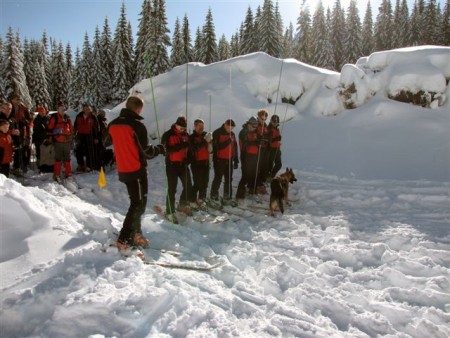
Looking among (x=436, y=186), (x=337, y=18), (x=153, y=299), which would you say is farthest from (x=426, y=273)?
(x=337, y=18)

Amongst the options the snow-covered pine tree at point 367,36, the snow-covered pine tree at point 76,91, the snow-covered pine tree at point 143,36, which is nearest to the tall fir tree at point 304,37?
the snow-covered pine tree at point 367,36

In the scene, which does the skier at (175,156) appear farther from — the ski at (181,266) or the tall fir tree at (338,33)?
the tall fir tree at (338,33)

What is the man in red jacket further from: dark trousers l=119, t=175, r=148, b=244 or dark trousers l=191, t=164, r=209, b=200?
dark trousers l=191, t=164, r=209, b=200

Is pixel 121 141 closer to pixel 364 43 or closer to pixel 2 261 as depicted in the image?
pixel 2 261

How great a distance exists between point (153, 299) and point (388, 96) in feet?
46.6

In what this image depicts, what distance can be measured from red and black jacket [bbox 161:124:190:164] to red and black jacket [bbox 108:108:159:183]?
2.09 metres

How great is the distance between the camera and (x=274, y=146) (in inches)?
380

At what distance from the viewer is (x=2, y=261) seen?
357 cm

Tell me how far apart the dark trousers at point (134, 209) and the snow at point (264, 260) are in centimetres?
44

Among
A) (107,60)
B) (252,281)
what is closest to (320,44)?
(107,60)

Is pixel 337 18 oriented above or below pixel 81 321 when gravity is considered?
above

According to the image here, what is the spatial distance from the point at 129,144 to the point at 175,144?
7.63 feet

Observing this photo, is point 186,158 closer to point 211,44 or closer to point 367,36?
point 211,44

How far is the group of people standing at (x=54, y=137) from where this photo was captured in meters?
9.00
